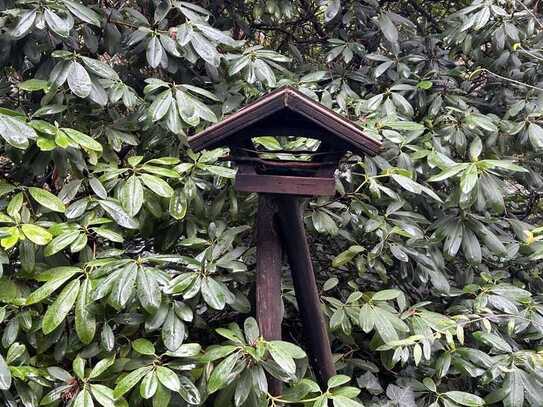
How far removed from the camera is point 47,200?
1.09 m

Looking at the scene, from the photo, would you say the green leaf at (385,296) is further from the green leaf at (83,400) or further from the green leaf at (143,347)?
the green leaf at (83,400)

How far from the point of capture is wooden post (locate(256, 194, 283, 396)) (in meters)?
1.00

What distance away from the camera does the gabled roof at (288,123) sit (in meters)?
0.84

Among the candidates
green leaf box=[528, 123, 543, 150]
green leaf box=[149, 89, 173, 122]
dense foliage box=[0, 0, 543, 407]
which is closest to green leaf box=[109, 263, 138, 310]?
dense foliage box=[0, 0, 543, 407]

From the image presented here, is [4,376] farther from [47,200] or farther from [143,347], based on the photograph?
[47,200]

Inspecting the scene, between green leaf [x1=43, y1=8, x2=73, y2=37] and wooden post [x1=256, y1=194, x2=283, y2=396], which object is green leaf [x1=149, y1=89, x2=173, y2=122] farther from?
wooden post [x1=256, y1=194, x2=283, y2=396]

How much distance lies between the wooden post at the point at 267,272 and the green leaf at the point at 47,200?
16.9 inches

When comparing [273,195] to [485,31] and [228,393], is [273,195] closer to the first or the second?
[228,393]

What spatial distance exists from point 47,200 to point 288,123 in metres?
0.56

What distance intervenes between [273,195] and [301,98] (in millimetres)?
204

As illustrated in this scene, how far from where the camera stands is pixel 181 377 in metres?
0.97

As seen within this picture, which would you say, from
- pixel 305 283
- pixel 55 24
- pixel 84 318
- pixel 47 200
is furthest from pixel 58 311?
pixel 55 24

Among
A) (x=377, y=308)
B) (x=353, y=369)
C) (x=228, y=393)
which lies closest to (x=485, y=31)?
(x=377, y=308)

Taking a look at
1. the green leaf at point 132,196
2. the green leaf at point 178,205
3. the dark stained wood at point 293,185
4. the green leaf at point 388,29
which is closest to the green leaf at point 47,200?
the green leaf at point 132,196
